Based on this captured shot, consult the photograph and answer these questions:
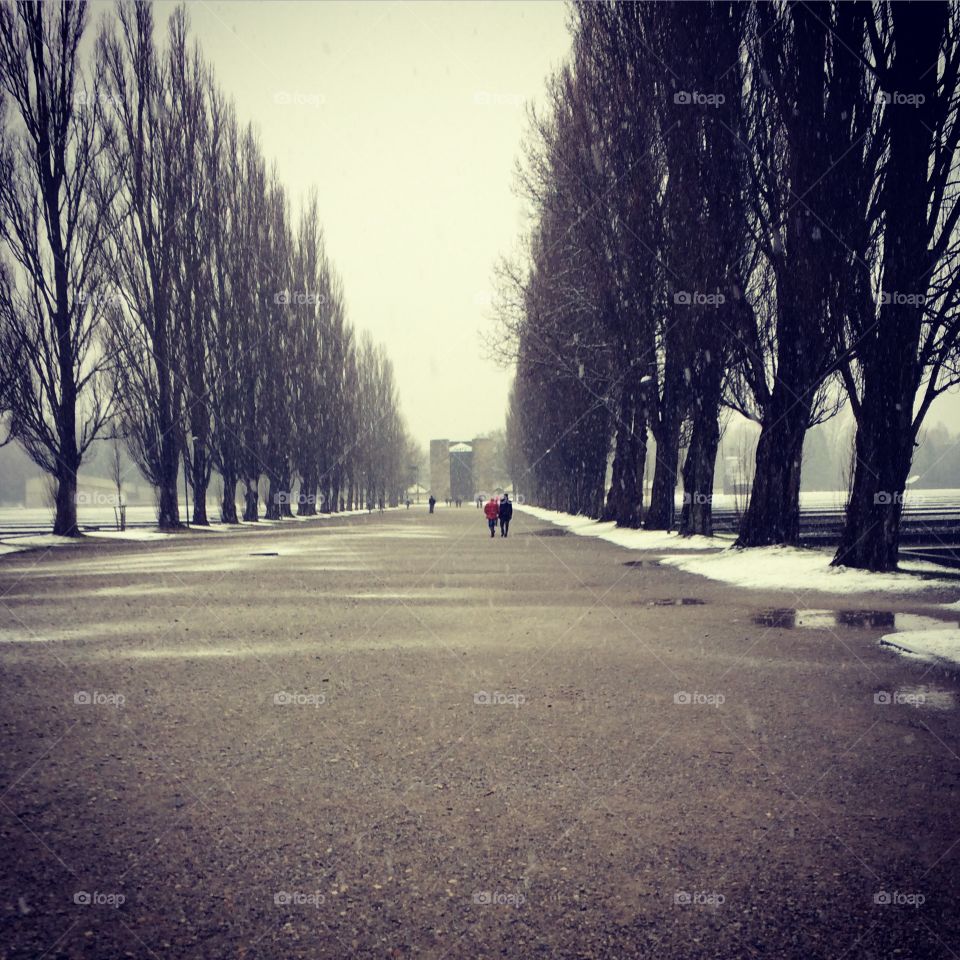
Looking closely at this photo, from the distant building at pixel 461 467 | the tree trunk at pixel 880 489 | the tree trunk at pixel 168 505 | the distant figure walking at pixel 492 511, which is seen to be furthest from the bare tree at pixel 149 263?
the distant building at pixel 461 467

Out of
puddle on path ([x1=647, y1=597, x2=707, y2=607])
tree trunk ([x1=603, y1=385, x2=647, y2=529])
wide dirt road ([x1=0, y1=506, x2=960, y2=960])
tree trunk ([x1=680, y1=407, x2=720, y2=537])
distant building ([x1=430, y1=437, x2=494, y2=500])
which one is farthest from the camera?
distant building ([x1=430, y1=437, x2=494, y2=500])

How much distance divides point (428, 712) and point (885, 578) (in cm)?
1073

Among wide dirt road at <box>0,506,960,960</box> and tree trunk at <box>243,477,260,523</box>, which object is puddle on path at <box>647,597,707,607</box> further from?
tree trunk at <box>243,477,260,523</box>

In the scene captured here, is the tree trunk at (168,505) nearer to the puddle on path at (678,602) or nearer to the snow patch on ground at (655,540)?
the snow patch on ground at (655,540)

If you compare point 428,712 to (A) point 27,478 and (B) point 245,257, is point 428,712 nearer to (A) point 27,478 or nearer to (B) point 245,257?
(B) point 245,257

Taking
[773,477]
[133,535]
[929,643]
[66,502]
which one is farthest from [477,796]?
[133,535]

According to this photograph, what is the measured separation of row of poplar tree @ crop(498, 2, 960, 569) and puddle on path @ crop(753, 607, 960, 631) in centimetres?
445

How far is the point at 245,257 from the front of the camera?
41.9 meters

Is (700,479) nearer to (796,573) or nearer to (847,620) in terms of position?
(796,573)

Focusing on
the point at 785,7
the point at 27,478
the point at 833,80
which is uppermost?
the point at 785,7

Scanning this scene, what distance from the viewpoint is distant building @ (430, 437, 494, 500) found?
470ft

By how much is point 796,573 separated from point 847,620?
500 cm

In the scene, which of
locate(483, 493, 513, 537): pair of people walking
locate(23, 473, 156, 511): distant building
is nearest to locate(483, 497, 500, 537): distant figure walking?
locate(483, 493, 513, 537): pair of people walking

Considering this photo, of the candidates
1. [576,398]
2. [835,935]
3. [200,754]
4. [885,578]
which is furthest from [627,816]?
[576,398]
